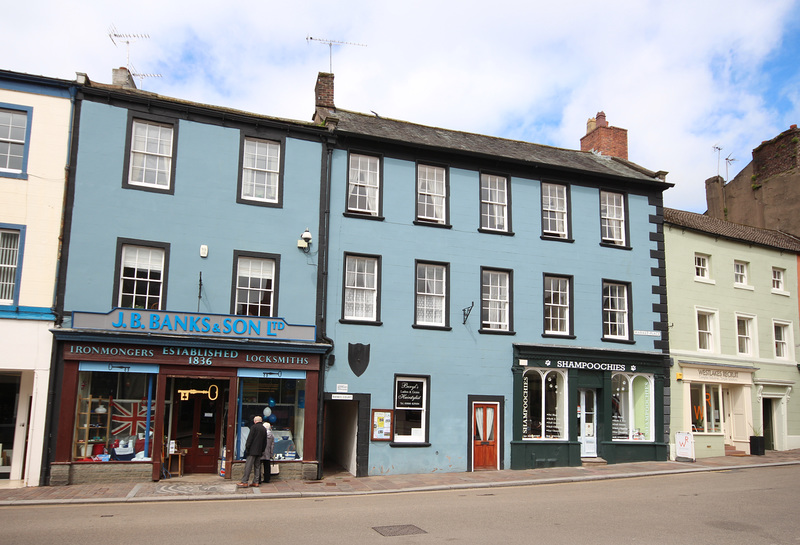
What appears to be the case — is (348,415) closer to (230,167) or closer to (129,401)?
(129,401)

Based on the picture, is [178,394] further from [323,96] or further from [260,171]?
[323,96]

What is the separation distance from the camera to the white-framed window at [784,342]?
84.1 feet

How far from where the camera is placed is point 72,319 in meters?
15.5

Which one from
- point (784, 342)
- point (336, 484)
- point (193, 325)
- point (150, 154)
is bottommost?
point (336, 484)

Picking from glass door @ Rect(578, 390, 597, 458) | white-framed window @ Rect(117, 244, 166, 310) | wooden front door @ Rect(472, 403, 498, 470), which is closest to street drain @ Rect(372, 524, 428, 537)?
wooden front door @ Rect(472, 403, 498, 470)

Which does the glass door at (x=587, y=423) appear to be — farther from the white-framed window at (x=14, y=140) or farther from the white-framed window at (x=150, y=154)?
the white-framed window at (x=14, y=140)

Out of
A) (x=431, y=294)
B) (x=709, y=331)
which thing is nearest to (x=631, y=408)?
(x=709, y=331)

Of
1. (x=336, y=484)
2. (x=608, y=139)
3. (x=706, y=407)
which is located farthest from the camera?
(x=608, y=139)

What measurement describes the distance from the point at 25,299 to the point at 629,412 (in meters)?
17.5

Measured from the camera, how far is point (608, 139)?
25.3m

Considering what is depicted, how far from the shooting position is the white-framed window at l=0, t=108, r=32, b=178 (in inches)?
621

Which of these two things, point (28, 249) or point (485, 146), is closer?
point (28, 249)

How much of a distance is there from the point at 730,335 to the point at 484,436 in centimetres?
1100

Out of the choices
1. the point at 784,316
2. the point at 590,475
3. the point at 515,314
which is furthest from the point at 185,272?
the point at 784,316
